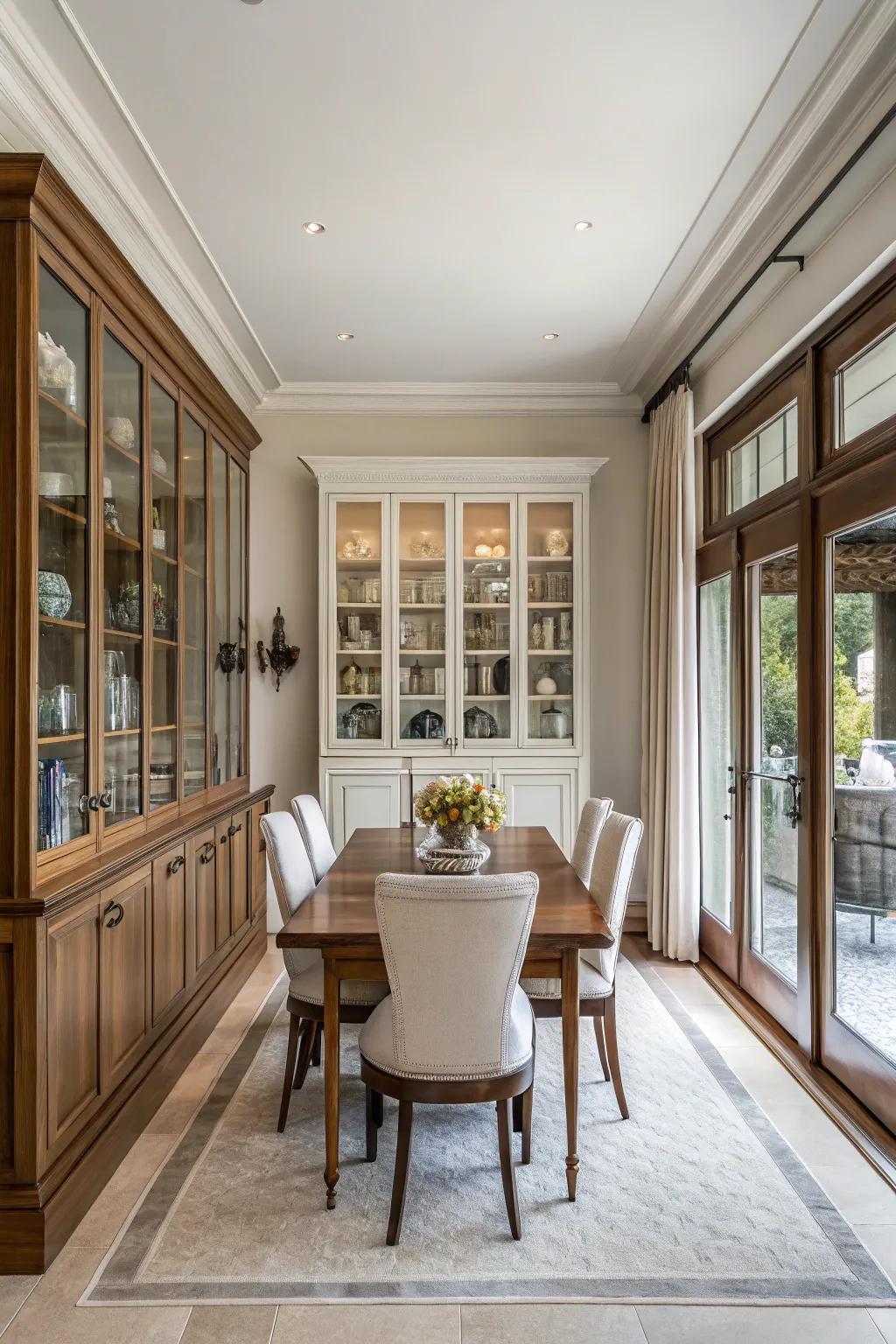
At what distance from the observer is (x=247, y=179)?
2805 millimetres

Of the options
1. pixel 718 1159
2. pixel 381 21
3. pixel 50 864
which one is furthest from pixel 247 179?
pixel 718 1159

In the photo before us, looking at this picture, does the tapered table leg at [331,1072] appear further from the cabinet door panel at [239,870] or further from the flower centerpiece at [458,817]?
the cabinet door panel at [239,870]

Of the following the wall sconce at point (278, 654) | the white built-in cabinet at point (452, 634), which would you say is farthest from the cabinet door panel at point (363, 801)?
the wall sconce at point (278, 654)

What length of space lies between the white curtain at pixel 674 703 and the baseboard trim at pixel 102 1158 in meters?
2.18

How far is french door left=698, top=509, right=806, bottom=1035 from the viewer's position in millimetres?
3342

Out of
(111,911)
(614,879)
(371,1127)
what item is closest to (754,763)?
(614,879)

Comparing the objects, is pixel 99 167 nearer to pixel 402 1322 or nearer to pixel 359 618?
pixel 359 618

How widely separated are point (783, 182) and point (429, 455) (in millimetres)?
2532

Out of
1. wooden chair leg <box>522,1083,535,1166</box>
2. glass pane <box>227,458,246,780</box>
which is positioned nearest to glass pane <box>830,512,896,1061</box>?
wooden chair leg <box>522,1083,535,1166</box>

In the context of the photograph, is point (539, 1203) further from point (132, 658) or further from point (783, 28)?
point (783, 28)

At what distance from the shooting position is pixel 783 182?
272 cm

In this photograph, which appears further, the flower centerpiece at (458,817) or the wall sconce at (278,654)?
the wall sconce at (278,654)

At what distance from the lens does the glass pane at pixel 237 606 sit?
4.44 meters

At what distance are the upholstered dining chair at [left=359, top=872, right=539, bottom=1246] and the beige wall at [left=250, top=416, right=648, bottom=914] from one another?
287cm
